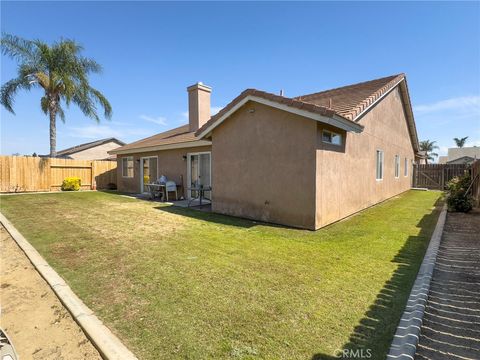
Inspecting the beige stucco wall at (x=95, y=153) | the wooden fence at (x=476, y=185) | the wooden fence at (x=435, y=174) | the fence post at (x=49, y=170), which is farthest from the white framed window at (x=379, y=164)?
the beige stucco wall at (x=95, y=153)

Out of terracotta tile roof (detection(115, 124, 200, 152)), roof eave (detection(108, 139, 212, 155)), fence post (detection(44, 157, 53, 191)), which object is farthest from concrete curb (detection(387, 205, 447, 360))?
fence post (detection(44, 157, 53, 191))

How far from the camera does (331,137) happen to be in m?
8.16

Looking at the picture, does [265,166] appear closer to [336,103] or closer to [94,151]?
[336,103]

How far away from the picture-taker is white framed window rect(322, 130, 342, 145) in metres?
7.75

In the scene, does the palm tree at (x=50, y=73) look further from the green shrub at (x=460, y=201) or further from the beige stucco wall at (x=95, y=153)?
the green shrub at (x=460, y=201)

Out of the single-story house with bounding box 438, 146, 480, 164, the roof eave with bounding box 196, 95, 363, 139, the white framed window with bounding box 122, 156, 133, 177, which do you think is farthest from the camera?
the single-story house with bounding box 438, 146, 480, 164

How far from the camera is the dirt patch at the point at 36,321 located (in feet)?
8.58

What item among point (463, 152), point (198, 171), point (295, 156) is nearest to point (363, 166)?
point (295, 156)

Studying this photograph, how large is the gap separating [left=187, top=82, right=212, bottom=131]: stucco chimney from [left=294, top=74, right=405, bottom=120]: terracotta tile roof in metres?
5.84

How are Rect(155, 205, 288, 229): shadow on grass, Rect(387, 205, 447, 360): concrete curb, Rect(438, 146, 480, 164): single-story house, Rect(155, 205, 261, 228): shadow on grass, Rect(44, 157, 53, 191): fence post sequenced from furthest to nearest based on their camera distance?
1. Rect(438, 146, 480, 164): single-story house
2. Rect(44, 157, 53, 191): fence post
3. Rect(155, 205, 261, 228): shadow on grass
4. Rect(155, 205, 288, 229): shadow on grass
5. Rect(387, 205, 447, 360): concrete curb

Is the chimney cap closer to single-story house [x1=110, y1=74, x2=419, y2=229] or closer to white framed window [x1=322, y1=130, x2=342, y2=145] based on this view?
single-story house [x1=110, y1=74, x2=419, y2=229]

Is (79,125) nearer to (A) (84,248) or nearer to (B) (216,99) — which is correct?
(B) (216,99)

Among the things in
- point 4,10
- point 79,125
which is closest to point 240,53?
point 4,10

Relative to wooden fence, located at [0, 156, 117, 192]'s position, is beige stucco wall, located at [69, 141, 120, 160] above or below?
above
